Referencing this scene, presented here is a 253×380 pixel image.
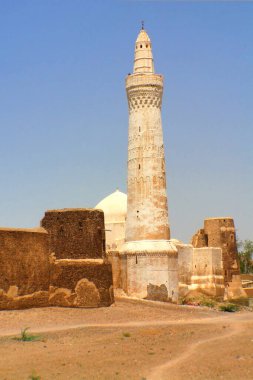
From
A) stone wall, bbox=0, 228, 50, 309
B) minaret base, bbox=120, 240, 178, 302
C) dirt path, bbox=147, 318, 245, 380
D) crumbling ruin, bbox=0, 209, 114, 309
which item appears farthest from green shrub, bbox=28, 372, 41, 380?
minaret base, bbox=120, 240, 178, 302

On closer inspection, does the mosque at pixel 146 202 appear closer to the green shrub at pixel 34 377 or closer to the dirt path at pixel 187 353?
the dirt path at pixel 187 353

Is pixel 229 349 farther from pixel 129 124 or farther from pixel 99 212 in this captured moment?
pixel 129 124

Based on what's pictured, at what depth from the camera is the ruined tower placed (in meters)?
33.9

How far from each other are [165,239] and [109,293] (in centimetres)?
977

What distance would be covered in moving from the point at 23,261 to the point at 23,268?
0.23 m

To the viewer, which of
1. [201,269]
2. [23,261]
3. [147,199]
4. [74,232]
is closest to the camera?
[23,261]

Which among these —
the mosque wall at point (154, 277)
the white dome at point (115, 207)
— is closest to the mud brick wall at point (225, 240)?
the white dome at point (115, 207)

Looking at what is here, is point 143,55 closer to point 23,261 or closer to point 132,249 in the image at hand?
point 132,249

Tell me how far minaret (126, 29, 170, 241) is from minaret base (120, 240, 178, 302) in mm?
631

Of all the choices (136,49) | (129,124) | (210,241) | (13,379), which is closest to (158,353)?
(13,379)

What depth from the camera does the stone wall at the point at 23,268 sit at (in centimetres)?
2148

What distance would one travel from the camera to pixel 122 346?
1727 centimetres

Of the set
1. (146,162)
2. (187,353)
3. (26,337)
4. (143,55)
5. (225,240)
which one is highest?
(143,55)

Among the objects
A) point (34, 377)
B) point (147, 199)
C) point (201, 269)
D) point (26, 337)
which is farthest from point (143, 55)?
point (34, 377)
